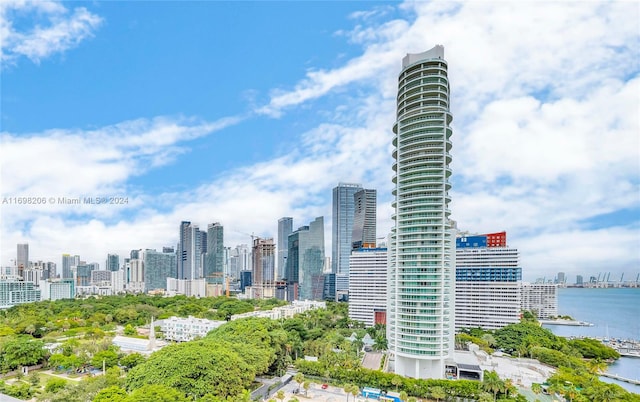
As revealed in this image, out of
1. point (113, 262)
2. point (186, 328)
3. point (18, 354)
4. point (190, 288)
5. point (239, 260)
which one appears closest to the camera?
point (18, 354)

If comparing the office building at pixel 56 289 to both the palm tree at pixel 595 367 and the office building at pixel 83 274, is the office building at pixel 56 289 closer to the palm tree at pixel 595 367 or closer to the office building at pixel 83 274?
the office building at pixel 83 274

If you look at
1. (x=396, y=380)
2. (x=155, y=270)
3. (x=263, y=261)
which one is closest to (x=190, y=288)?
(x=155, y=270)

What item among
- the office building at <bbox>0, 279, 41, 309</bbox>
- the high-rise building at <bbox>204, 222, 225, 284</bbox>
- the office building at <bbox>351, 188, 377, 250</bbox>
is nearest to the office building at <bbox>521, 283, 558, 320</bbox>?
the office building at <bbox>351, 188, 377, 250</bbox>

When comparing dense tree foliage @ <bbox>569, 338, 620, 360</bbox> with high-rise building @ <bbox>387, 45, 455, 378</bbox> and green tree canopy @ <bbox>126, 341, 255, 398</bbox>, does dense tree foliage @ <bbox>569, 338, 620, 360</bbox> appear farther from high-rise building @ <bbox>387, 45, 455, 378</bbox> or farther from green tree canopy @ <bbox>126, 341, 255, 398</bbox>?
green tree canopy @ <bbox>126, 341, 255, 398</bbox>

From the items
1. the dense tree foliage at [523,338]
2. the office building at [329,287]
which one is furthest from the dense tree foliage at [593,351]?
the office building at [329,287]

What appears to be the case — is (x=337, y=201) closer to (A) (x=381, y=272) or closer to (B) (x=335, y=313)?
(B) (x=335, y=313)

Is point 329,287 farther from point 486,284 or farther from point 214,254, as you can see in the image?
point 486,284
